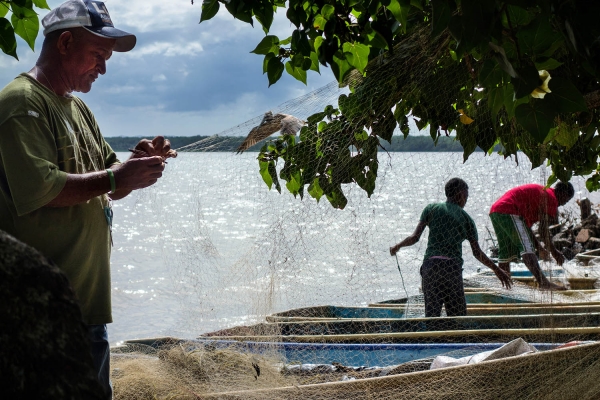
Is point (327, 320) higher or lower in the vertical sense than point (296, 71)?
lower

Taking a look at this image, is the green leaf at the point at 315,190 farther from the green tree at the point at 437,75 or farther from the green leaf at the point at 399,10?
the green leaf at the point at 399,10

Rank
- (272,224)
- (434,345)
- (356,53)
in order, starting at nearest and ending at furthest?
(356,53) < (272,224) < (434,345)

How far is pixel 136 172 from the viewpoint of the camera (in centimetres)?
257

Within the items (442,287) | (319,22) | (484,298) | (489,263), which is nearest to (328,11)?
(319,22)

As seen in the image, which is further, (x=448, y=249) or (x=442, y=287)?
(x=442, y=287)

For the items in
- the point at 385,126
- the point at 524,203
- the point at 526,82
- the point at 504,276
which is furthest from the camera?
the point at 504,276

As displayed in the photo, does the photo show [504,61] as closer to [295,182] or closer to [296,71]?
[296,71]

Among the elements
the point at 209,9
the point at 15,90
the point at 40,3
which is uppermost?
the point at 40,3

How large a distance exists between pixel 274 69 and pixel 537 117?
3.94 ft

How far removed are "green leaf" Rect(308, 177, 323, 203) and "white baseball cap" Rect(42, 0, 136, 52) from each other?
1.44 m

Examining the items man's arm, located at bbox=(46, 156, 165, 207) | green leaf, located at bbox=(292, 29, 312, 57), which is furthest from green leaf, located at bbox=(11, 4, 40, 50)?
green leaf, located at bbox=(292, 29, 312, 57)

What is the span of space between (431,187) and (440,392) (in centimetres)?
185

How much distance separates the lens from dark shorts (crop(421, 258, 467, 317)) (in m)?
6.08

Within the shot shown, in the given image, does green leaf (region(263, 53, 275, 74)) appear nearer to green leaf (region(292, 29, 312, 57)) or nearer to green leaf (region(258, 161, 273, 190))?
green leaf (region(292, 29, 312, 57))
